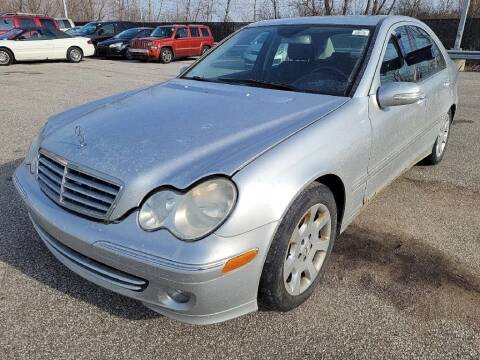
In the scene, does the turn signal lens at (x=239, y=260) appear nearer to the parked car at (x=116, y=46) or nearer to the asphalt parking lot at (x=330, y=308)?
the asphalt parking lot at (x=330, y=308)

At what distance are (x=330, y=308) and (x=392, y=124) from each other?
54.9 inches

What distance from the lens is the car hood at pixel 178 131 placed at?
2070 mm

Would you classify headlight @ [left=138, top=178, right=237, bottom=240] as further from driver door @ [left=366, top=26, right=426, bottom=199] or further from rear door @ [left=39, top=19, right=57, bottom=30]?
rear door @ [left=39, top=19, right=57, bottom=30]

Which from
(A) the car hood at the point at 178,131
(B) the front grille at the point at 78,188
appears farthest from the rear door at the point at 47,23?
(B) the front grille at the point at 78,188

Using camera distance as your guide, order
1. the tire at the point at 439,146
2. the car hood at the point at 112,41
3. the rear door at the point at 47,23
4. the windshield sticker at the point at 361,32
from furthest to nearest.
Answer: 1. the car hood at the point at 112,41
2. the rear door at the point at 47,23
3. the tire at the point at 439,146
4. the windshield sticker at the point at 361,32

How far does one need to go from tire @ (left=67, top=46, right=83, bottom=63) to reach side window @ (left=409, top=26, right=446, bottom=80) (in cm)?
1551

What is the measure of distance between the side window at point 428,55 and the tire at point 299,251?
1899 millimetres

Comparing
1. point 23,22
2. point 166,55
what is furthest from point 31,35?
point 166,55

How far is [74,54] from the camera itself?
1692cm

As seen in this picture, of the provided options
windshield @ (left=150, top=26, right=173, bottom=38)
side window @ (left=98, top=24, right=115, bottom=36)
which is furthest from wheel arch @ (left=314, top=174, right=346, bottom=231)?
side window @ (left=98, top=24, right=115, bottom=36)

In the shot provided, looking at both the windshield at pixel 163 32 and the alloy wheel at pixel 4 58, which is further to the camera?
the windshield at pixel 163 32

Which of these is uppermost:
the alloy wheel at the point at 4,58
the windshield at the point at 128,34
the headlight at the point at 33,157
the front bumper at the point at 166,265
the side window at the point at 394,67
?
the side window at the point at 394,67

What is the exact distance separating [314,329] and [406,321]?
0.53 metres

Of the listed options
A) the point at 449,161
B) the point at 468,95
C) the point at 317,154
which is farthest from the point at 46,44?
the point at 317,154
